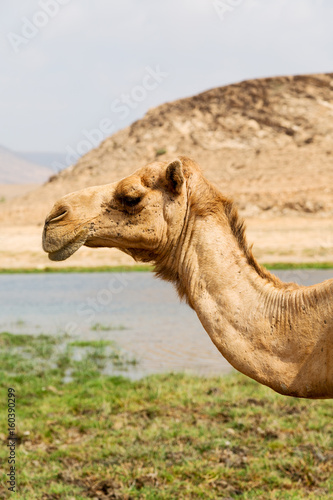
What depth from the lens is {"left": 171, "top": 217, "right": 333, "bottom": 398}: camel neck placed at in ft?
10.6

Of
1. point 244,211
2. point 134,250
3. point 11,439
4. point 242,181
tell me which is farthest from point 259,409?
point 242,181

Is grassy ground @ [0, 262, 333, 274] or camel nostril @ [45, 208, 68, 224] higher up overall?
camel nostril @ [45, 208, 68, 224]

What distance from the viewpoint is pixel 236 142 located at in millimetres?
53875

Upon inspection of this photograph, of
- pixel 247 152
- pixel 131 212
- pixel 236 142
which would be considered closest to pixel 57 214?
pixel 131 212

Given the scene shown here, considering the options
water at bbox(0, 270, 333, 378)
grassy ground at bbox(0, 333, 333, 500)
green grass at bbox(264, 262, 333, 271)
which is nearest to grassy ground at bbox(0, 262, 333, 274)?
green grass at bbox(264, 262, 333, 271)

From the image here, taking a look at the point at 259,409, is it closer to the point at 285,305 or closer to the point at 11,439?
the point at 11,439

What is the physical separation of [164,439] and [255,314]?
3.36 m

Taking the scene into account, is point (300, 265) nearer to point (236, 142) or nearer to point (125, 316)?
point (125, 316)

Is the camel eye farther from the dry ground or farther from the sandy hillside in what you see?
the sandy hillside

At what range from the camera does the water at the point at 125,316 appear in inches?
427

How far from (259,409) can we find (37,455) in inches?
92.7

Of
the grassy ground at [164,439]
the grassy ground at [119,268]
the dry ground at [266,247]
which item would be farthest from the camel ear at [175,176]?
the dry ground at [266,247]

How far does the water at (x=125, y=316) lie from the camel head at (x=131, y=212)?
6.13m

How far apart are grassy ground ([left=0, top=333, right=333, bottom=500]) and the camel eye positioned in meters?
2.45
